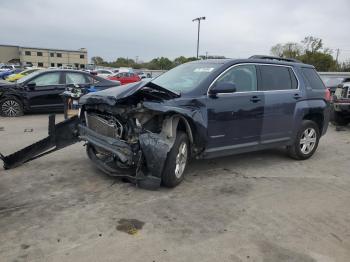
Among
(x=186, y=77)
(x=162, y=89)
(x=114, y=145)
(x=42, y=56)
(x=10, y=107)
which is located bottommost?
(x=10, y=107)

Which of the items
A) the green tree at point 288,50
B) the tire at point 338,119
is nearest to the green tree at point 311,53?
the green tree at point 288,50

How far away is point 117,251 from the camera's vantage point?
3434mm

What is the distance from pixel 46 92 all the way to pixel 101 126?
7.23 metres

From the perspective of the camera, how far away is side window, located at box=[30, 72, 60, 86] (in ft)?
38.8

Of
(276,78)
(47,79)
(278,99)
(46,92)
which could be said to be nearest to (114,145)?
(278,99)

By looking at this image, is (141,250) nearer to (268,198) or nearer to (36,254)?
(36,254)

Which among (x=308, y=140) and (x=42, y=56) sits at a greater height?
(x=42, y=56)

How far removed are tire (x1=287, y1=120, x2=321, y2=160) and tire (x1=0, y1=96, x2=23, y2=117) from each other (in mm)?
8468

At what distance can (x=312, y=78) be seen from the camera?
7.22 m

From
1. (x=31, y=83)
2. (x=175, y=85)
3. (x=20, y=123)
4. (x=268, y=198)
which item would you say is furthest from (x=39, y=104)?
(x=268, y=198)

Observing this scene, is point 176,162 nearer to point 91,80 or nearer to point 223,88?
point 223,88

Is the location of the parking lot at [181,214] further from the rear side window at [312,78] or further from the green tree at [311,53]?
the green tree at [311,53]

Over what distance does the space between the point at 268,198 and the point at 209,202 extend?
82cm

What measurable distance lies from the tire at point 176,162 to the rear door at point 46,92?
7.78 m
